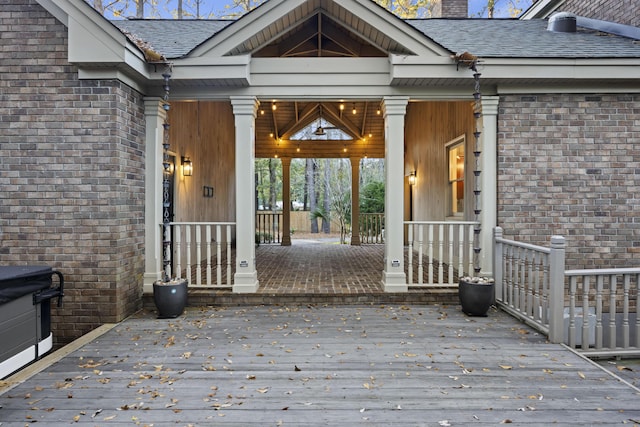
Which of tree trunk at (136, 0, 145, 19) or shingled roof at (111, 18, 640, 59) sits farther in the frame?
tree trunk at (136, 0, 145, 19)

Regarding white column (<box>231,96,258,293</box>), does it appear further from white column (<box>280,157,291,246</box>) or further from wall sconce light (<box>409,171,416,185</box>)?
wall sconce light (<box>409,171,416,185</box>)

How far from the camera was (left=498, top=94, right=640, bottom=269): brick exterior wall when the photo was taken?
15.8ft

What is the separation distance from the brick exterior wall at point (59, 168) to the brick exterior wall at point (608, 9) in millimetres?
7830

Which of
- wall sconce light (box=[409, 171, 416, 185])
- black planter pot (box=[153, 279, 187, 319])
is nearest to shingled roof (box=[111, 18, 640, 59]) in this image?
black planter pot (box=[153, 279, 187, 319])

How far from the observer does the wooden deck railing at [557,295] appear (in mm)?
3537

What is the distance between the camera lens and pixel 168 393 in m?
2.61

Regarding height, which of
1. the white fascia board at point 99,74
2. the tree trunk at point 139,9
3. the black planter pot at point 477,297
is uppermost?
the tree trunk at point 139,9

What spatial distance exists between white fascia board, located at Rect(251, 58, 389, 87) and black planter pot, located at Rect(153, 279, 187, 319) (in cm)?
280

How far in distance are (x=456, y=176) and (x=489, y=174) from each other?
2.00m

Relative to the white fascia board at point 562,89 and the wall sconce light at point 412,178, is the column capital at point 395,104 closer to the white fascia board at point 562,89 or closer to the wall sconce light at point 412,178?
the white fascia board at point 562,89

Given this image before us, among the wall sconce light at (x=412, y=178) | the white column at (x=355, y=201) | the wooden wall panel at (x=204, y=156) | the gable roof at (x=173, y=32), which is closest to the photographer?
the gable roof at (x=173, y=32)

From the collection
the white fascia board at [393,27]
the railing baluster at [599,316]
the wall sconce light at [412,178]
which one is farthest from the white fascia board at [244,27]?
the wall sconce light at [412,178]

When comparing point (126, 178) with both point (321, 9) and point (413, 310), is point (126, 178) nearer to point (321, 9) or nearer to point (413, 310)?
point (321, 9)

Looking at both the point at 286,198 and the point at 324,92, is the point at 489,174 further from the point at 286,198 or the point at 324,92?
the point at 286,198
